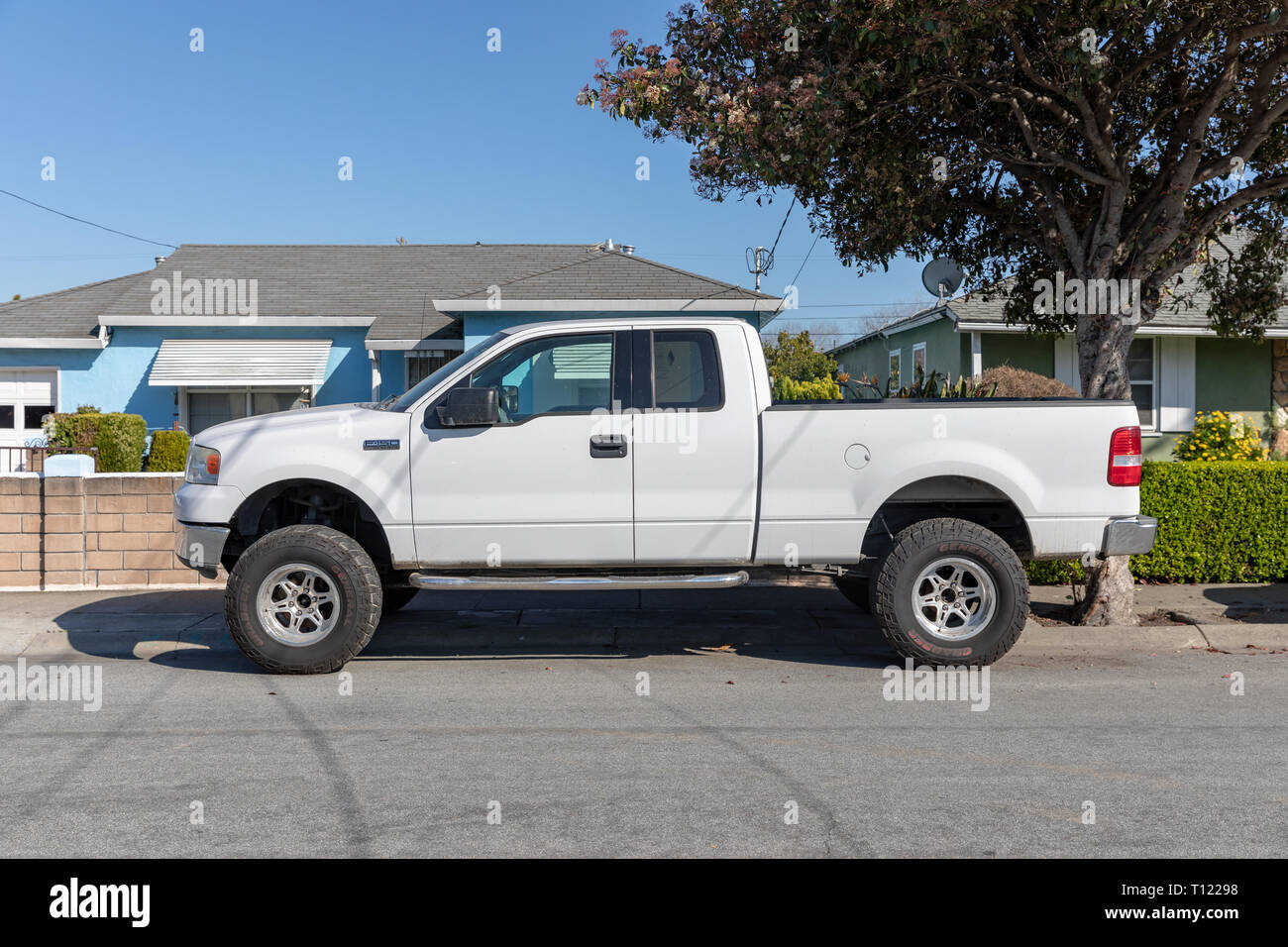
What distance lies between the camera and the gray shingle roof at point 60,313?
62.7 feet

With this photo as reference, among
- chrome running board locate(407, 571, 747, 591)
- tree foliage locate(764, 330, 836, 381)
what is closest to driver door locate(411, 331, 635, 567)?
chrome running board locate(407, 571, 747, 591)

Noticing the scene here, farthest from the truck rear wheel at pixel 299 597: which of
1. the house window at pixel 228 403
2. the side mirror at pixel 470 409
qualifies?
the house window at pixel 228 403

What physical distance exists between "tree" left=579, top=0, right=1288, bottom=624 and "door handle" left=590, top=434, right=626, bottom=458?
2.57 m

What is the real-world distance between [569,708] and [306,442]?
245 cm

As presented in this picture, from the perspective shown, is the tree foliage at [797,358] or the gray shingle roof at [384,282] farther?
the tree foliage at [797,358]

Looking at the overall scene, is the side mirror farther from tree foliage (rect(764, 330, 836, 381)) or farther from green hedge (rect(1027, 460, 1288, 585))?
tree foliage (rect(764, 330, 836, 381))

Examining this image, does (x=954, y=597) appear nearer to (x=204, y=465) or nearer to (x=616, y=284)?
(x=204, y=465)

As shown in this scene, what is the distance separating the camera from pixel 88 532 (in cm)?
997

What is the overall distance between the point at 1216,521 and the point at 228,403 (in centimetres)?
1647

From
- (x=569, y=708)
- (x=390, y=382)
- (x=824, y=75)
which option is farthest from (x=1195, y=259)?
(x=390, y=382)

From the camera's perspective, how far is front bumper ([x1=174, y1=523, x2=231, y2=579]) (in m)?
7.05

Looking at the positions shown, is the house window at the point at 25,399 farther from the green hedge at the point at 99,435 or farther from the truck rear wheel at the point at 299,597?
the truck rear wheel at the point at 299,597

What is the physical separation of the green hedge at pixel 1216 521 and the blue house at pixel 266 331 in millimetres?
8412

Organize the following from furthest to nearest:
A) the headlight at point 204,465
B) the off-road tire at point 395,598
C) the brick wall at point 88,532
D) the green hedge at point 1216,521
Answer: the brick wall at point 88,532 < the green hedge at point 1216,521 < the off-road tire at point 395,598 < the headlight at point 204,465
